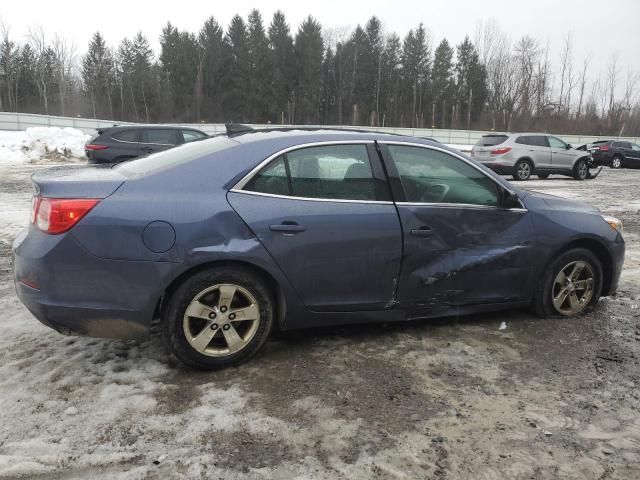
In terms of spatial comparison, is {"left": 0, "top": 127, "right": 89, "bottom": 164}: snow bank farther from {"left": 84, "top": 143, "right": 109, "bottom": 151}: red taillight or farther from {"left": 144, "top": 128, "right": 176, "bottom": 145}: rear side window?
{"left": 144, "top": 128, "right": 176, "bottom": 145}: rear side window

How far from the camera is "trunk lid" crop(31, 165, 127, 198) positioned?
300 centimetres

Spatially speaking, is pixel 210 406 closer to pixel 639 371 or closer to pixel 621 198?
pixel 639 371

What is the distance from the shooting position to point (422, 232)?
3.60 metres

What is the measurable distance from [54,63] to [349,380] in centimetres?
6792

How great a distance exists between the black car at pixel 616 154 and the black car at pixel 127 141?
21137mm

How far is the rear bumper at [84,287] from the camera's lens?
9.65ft

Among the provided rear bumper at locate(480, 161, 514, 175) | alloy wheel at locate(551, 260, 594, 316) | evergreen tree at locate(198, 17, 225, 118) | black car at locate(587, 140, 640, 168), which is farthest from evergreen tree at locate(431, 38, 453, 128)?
alloy wheel at locate(551, 260, 594, 316)

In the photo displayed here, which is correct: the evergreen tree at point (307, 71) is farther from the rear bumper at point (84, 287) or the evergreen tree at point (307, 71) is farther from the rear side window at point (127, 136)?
the rear bumper at point (84, 287)

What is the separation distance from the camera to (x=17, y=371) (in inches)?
127

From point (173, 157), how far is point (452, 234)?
2055mm

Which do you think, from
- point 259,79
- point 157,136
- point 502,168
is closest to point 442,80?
point 259,79

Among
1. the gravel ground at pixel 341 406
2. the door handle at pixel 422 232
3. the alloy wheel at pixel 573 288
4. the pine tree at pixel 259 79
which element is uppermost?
the pine tree at pixel 259 79

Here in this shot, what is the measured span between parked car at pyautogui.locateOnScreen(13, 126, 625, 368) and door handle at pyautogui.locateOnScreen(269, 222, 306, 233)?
1 cm

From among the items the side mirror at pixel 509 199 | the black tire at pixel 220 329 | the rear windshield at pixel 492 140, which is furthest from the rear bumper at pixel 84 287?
the rear windshield at pixel 492 140
